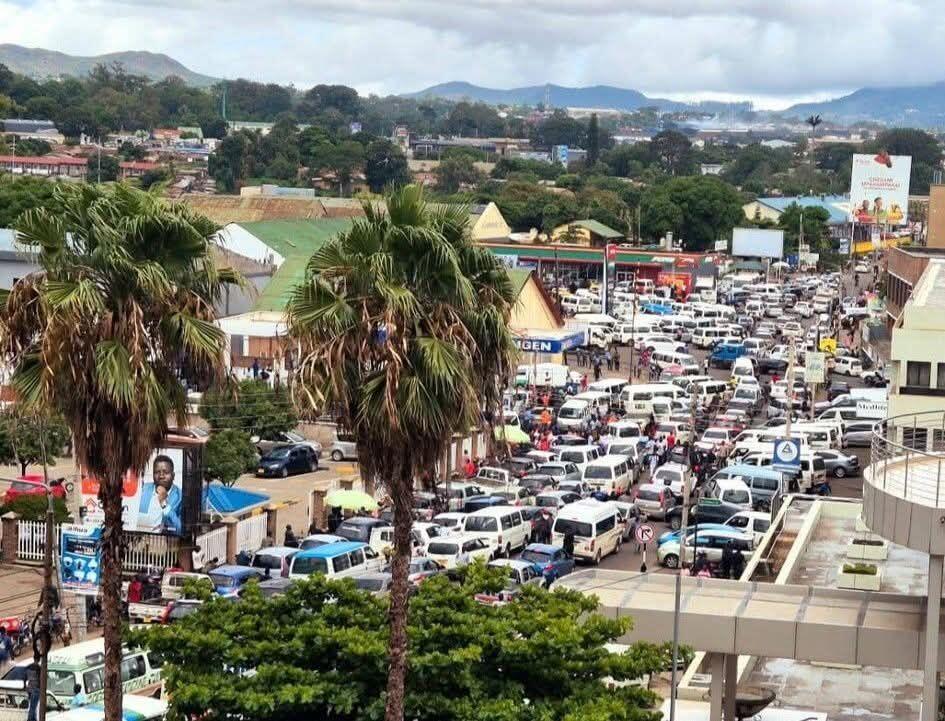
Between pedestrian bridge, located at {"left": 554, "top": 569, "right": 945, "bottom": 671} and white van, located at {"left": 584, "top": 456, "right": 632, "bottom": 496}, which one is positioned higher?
pedestrian bridge, located at {"left": 554, "top": 569, "right": 945, "bottom": 671}

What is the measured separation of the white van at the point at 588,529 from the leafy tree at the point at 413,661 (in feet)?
52.7

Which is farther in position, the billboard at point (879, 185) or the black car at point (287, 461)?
the billboard at point (879, 185)

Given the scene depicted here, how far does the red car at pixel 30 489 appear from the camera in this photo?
105ft

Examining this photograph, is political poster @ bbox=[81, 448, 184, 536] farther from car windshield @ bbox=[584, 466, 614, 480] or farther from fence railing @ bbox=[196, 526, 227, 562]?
car windshield @ bbox=[584, 466, 614, 480]

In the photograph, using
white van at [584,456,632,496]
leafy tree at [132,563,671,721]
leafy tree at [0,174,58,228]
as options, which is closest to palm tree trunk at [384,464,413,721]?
leafy tree at [132,563,671,721]

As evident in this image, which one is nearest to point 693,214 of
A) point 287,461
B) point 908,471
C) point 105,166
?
point 105,166

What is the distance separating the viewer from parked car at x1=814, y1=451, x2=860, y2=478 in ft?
144

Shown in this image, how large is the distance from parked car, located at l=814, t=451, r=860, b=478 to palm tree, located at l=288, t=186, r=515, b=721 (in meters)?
30.1

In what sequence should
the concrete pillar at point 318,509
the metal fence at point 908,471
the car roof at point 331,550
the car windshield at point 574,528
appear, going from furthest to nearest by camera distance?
the concrete pillar at point 318,509
the car windshield at point 574,528
the car roof at point 331,550
the metal fence at point 908,471

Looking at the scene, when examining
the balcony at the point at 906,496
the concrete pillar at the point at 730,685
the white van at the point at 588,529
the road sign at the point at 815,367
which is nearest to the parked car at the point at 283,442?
the white van at the point at 588,529

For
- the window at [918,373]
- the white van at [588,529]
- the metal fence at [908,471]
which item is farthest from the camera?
the window at [918,373]

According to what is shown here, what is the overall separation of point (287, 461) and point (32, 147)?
118516mm

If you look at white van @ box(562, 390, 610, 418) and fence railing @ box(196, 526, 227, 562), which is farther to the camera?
white van @ box(562, 390, 610, 418)

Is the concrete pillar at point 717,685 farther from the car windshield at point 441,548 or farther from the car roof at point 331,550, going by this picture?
the car windshield at point 441,548
